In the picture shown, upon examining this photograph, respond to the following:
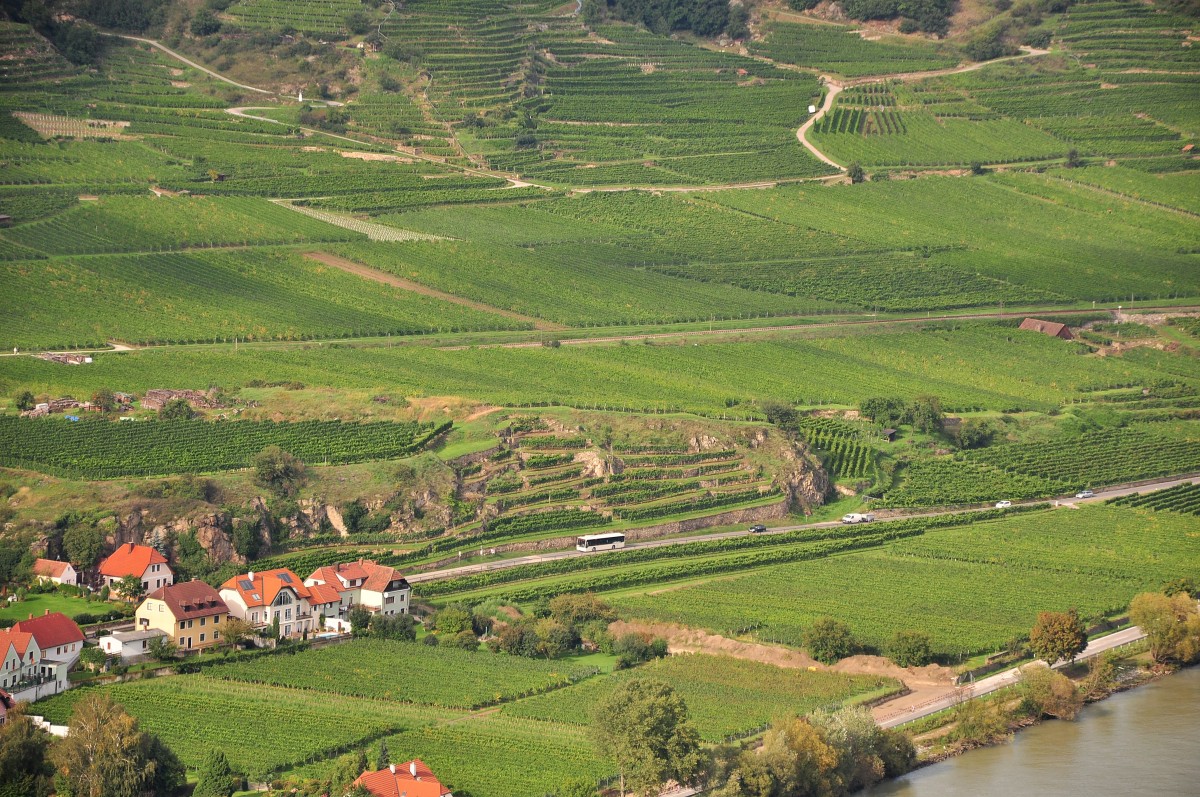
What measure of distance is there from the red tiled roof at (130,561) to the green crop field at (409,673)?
7842 millimetres

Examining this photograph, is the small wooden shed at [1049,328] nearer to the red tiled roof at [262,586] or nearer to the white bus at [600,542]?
the white bus at [600,542]

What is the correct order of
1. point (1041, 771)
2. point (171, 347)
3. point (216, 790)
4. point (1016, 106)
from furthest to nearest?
point (1016, 106), point (171, 347), point (1041, 771), point (216, 790)

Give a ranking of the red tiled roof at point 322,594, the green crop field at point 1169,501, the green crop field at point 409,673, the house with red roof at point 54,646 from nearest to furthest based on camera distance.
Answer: the house with red roof at point 54,646, the green crop field at point 409,673, the red tiled roof at point 322,594, the green crop field at point 1169,501

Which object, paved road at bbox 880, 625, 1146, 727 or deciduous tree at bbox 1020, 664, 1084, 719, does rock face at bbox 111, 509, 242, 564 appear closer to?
paved road at bbox 880, 625, 1146, 727

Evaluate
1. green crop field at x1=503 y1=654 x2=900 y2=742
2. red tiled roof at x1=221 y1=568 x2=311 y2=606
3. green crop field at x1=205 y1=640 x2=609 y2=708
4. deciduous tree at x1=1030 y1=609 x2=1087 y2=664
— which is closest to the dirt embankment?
green crop field at x1=503 y1=654 x2=900 y2=742

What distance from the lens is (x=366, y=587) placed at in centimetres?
7581

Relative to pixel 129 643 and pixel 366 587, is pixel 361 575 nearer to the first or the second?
pixel 366 587

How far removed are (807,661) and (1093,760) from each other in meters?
11.2

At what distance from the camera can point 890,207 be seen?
141875 mm

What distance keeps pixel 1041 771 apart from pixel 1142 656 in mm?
13424

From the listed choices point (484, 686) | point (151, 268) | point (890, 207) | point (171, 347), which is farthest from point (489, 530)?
point (890, 207)

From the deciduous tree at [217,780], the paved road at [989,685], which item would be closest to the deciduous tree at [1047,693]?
the paved road at [989,685]

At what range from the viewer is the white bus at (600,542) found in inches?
3369

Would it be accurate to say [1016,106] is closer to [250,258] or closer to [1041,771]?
[250,258]
